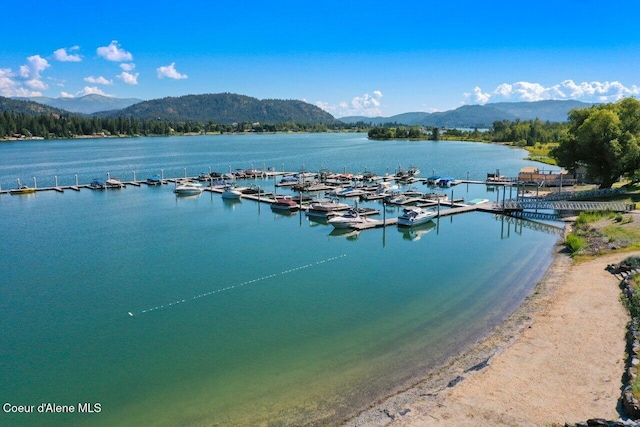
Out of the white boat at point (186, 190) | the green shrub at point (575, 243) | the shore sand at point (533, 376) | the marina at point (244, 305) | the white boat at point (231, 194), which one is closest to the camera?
the shore sand at point (533, 376)

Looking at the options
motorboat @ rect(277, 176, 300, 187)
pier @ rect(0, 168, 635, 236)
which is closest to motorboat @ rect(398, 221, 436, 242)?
pier @ rect(0, 168, 635, 236)

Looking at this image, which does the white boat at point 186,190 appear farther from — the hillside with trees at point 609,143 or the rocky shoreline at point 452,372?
the rocky shoreline at point 452,372

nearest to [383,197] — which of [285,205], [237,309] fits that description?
[285,205]

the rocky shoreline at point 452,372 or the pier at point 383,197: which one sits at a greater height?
the pier at point 383,197

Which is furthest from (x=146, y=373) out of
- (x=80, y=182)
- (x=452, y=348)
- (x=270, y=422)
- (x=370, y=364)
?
(x=80, y=182)

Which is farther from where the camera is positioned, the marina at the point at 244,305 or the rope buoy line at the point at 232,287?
the rope buoy line at the point at 232,287

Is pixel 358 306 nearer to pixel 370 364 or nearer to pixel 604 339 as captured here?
pixel 370 364

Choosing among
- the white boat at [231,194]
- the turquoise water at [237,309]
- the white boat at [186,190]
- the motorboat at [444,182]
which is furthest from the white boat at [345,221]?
the motorboat at [444,182]
